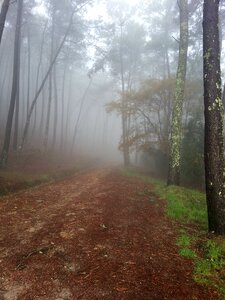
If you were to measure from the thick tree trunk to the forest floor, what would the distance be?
49.0 inches

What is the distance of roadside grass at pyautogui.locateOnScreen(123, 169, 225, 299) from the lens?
16.3 feet

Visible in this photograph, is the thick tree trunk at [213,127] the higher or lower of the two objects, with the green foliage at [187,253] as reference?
higher

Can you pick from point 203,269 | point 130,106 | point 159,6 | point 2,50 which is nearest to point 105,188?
point 203,269

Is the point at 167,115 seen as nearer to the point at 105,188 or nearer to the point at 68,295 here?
the point at 105,188

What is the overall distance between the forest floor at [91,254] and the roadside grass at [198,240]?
22cm

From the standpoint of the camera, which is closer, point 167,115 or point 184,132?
point 184,132

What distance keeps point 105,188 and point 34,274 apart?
8335 millimetres

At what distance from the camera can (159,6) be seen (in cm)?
2484

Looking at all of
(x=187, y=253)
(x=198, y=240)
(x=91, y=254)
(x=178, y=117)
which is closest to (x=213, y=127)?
(x=198, y=240)

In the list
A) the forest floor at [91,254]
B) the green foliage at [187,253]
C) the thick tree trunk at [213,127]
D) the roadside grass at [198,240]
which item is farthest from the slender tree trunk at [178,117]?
the green foliage at [187,253]

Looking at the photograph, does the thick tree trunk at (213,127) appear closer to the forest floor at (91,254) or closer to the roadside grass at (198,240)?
the roadside grass at (198,240)

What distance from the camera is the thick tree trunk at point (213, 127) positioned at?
6.86m

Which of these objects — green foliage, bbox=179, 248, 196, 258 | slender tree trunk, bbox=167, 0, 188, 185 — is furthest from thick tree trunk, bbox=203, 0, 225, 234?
slender tree trunk, bbox=167, 0, 188, 185

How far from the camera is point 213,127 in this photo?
704cm
